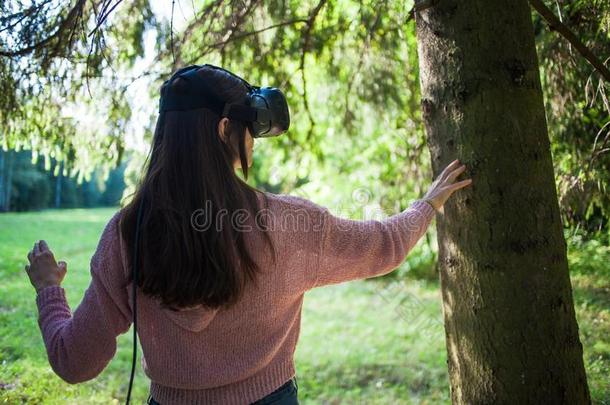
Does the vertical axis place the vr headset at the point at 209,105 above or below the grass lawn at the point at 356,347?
above

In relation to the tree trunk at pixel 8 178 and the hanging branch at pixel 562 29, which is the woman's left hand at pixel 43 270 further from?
the tree trunk at pixel 8 178

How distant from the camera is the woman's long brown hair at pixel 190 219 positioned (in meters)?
1.36

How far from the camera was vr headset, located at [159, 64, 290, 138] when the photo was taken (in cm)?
145

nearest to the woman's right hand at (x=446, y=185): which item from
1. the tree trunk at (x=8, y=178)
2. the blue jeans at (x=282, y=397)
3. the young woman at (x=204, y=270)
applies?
the young woman at (x=204, y=270)

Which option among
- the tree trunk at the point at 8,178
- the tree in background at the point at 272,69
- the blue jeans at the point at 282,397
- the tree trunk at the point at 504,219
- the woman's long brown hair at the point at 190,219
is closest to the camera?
the woman's long brown hair at the point at 190,219

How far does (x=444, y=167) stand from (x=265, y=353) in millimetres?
805

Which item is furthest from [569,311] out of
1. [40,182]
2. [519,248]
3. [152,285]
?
[40,182]

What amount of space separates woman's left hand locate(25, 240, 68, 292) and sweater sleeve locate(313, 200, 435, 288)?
0.73m

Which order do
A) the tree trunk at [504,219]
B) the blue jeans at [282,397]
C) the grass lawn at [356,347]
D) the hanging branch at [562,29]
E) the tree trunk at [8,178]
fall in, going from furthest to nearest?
the tree trunk at [8,178] < the grass lawn at [356,347] < the hanging branch at [562,29] < the tree trunk at [504,219] < the blue jeans at [282,397]

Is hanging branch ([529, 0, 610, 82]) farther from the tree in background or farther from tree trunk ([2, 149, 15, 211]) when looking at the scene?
tree trunk ([2, 149, 15, 211])

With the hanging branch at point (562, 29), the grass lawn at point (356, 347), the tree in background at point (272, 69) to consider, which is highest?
the tree in background at point (272, 69)

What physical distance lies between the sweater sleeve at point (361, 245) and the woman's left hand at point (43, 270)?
0.73 m

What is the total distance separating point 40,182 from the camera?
1126 inches

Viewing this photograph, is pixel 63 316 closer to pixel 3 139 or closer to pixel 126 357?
pixel 3 139
